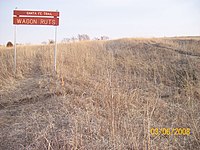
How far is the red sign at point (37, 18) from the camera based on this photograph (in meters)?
5.70

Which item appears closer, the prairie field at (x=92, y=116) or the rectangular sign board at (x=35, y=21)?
the prairie field at (x=92, y=116)

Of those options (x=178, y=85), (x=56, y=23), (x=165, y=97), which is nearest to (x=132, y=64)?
(x=178, y=85)

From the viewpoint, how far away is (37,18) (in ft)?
18.8

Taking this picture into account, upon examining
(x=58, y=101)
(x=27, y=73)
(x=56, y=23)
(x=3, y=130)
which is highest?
(x=56, y=23)

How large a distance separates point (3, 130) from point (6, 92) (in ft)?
6.09

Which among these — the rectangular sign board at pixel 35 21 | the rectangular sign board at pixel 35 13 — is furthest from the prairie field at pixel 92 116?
the rectangular sign board at pixel 35 13

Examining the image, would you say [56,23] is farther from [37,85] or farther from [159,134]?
[159,134]

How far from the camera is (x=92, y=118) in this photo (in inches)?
98.1
